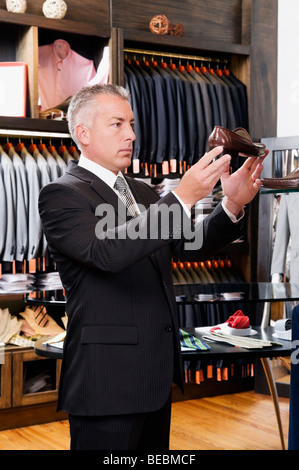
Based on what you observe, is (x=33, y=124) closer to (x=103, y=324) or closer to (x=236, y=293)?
(x=236, y=293)

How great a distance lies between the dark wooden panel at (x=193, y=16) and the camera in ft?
16.2

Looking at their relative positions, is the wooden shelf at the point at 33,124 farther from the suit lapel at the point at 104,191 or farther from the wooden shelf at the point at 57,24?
the suit lapel at the point at 104,191

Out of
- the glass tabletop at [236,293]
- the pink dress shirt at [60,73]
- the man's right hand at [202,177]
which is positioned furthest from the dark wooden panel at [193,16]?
the man's right hand at [202,177]

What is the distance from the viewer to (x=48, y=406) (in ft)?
14.9

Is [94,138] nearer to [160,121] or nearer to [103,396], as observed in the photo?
[103,396]

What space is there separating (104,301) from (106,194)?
1.06 ft

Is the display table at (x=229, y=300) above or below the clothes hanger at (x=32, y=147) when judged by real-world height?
below

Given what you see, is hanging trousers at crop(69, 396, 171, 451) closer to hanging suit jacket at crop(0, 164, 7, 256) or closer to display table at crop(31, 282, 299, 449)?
display table at crop(31, 282, 299, 449)

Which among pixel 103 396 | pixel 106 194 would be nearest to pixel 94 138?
pixel 106 194

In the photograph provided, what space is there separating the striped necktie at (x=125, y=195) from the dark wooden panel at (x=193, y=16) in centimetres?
307

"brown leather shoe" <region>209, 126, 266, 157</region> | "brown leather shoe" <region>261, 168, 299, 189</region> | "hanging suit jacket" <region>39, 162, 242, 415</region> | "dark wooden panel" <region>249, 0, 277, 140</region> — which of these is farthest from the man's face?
"dark wooden panel" <region>249, 0, 277, 140</region>

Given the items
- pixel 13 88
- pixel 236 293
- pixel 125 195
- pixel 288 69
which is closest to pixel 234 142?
pixel 125 195

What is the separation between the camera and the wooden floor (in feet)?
13.2

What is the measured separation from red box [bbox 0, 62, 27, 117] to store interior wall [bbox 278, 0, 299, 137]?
2.20 metres
